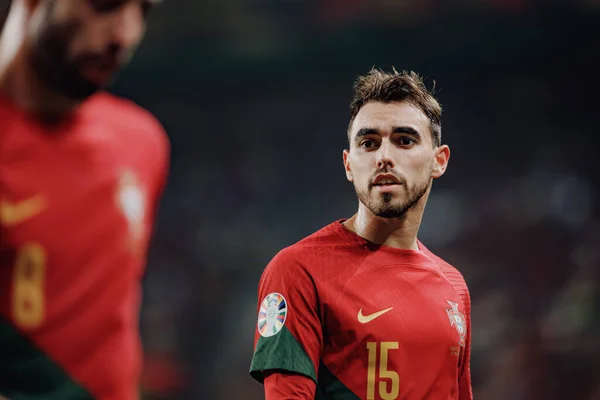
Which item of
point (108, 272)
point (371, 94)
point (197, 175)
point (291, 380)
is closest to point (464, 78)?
point (197, 175)

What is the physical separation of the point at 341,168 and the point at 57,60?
31.6ft

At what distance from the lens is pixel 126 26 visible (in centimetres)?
120

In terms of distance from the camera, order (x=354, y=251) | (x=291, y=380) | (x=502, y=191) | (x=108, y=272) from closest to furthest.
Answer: (x=108, y=272) → (x=291, y=380) → (x=354, y=251) → (x=502, y=191)

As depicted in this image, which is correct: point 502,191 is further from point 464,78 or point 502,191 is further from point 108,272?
point 108,272

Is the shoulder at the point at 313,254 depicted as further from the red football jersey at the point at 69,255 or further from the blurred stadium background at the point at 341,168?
the blurred stadium background at the point at 341,168

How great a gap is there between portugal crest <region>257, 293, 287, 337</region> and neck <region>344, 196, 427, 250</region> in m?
0.48

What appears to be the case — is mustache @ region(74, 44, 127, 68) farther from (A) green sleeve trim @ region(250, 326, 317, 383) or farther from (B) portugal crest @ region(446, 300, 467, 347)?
(B) portugal crest @ region(446, 300, 467, 347)

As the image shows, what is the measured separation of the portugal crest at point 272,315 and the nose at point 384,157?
2.01ft

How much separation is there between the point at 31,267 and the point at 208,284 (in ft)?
28.0

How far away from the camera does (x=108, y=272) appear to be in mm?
1284

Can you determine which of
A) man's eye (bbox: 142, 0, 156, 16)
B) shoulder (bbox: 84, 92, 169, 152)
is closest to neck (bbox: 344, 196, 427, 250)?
shoulder (bbox: 84, 92, 169, 152)

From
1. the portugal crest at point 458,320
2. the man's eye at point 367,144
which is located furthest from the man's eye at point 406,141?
the portugal crest at point 458,320

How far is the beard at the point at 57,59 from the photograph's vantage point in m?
1.17

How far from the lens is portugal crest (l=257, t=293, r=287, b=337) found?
109 inches
